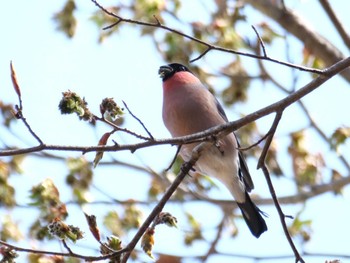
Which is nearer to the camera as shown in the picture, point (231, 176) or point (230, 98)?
point (231, 176)

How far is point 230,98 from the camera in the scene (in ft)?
20.2

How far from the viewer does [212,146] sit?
4258mm

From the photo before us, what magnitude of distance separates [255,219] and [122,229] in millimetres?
1142

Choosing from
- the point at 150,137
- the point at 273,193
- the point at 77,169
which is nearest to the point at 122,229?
the point at 77,169

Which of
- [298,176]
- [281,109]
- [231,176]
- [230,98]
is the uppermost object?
[230,98]

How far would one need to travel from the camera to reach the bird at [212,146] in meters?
4.41

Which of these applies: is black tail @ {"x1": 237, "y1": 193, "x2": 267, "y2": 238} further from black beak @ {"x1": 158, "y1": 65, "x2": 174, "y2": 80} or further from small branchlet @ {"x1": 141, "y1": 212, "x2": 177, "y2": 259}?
small branchlet @ {"x1": 141, "y1": 212, "x2": 177, "y2": 259}

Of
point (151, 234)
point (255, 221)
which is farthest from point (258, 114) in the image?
point (255, 221)

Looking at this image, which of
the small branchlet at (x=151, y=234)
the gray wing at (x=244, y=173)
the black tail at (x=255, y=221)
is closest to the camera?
the small branchlet at (x=151, y=234)

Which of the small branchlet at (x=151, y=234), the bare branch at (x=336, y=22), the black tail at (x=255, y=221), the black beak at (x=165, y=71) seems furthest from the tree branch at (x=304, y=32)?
the small branchlet at (x=151, y=234)

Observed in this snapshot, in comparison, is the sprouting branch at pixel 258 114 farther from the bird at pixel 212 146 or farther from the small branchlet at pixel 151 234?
the bird at pixel 212 146

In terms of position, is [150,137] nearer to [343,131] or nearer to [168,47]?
[343,131]

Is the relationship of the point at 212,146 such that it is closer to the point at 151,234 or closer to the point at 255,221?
the point at 255,221

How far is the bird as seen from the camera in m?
4.41
